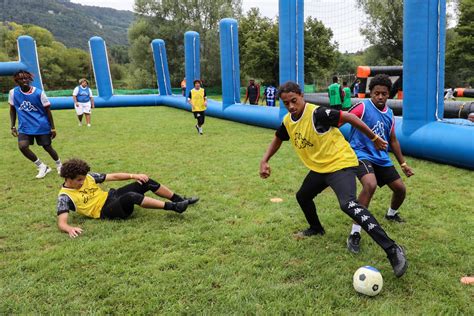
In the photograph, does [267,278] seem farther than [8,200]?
No

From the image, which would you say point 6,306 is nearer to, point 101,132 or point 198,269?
point 198,269

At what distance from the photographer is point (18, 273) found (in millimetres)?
3309

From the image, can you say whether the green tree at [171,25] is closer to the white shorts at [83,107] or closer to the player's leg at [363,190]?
the white shorts at [83,107]

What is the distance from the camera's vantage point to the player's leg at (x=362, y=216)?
301cm

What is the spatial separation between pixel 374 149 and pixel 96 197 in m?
3.07

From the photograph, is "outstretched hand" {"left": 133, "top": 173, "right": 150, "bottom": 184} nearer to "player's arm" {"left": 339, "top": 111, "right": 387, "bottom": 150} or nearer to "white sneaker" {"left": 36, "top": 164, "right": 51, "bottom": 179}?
"player's arm" {"left": 339, "top": 111, "right": 387, "bottom": 150}

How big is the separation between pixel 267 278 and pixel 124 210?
198cm

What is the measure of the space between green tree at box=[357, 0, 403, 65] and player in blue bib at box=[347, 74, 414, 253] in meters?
11.9

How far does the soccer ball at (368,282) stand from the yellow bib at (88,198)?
2931 mm

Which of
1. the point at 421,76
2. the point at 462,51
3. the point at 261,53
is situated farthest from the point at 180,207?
the point at 462,51

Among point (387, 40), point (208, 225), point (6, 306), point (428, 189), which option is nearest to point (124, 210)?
point (208, 225)

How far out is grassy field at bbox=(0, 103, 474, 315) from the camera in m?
2.81

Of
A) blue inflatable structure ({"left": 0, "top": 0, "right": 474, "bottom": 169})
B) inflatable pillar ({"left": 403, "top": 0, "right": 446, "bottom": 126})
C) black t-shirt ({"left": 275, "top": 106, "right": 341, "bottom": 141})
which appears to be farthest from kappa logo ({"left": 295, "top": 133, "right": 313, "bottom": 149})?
inflatable pillar ({"left": 403, "top": 0, "right": 446, "bottom": 126})

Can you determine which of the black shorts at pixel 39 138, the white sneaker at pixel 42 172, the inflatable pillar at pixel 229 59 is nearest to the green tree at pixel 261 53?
the inflatable pillar at pixel 229 59
